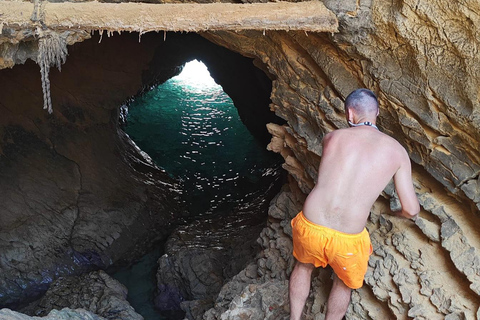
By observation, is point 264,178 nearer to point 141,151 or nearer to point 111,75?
point 141,151

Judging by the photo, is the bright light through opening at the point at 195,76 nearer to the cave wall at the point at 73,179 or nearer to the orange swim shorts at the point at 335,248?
the cave wall at the point at 73,179

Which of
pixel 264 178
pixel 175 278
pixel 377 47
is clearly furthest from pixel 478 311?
pixel 264 178

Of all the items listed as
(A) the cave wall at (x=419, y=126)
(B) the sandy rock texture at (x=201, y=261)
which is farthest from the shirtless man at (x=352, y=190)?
(B) the sandy rock texture at (x=201, y=261)

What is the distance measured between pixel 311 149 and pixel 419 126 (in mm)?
912

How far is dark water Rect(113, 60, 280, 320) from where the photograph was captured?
6.13m

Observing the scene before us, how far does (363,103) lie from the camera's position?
2.43 m

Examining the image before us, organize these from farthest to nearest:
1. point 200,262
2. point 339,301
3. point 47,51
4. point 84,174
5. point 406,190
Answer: point 84,174
point 200,262
point 47,51
point 339,301
point 406,190

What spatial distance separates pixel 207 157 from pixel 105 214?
2.68 meters

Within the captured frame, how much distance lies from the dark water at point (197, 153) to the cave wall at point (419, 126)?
3269mm

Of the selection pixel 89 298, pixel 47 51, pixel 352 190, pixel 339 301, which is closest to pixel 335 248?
pixel 352 190

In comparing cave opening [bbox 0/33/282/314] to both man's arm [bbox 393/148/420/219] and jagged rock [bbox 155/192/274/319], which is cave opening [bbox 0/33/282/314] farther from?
man's arm [bbox 393/148/420/219]

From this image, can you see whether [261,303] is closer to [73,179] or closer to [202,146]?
[73,179]

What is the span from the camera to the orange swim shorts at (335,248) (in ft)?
7.80

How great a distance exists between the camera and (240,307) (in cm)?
342
